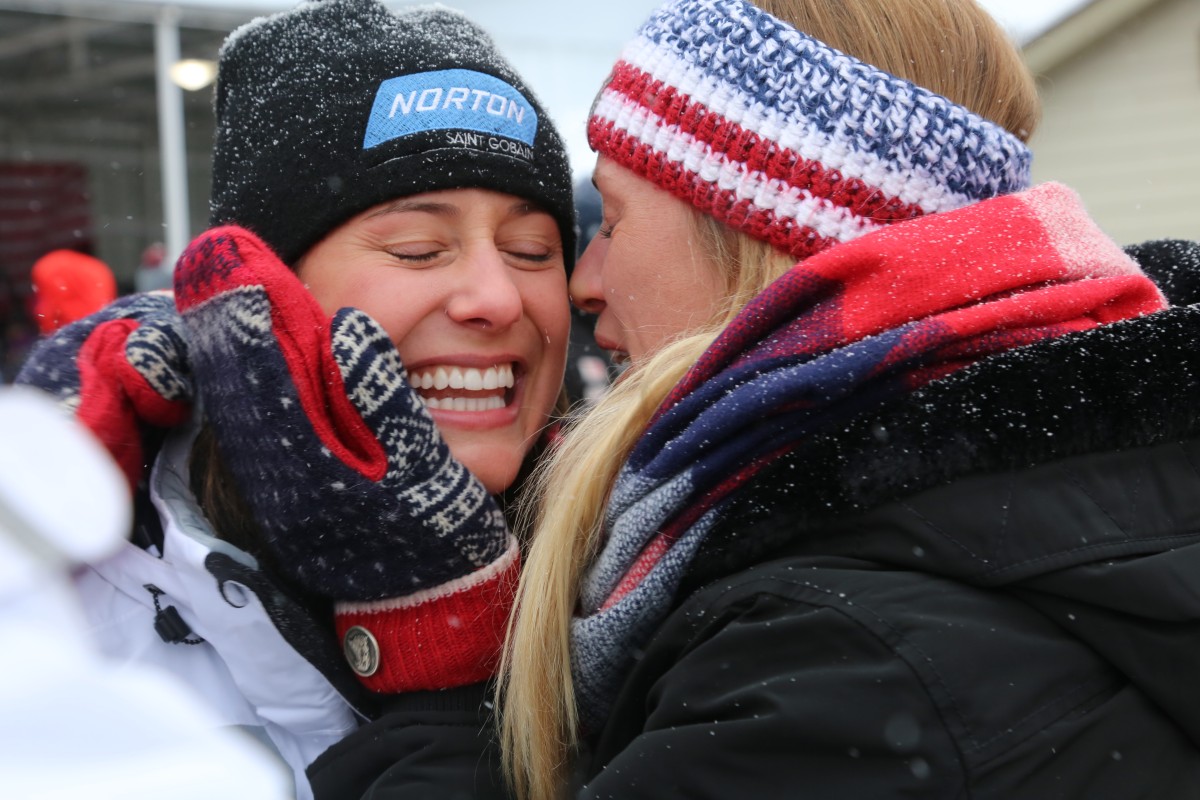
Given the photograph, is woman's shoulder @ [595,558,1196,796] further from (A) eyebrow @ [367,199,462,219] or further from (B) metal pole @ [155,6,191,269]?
(B) metal pole @ [155,6,191,269]

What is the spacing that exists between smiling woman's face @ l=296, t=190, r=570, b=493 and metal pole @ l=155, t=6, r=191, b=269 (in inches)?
260

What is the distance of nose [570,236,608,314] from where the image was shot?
Result: 2049 mm

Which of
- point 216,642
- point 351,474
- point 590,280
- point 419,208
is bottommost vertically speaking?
point 216,642

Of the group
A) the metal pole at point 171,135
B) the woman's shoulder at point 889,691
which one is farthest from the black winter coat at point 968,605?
the metal pole at point 171,135

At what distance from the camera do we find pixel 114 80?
27.3 feet

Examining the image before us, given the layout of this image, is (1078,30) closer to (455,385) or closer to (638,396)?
(455,385)

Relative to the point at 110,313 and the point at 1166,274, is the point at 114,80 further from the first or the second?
the point at 1166,274

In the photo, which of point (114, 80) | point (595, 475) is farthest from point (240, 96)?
point (114, 80)

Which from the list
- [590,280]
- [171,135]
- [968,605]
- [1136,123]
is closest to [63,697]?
[968,605]

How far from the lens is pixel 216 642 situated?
1.63 m

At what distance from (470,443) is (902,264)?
3.24ft

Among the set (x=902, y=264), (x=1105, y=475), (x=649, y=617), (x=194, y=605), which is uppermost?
(x=902, y=264)

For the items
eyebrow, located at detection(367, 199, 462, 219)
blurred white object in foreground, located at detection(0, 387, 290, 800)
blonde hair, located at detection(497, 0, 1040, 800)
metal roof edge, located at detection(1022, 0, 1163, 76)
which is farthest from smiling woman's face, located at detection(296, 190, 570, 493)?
metal roof edge, located at detection(1022, 0, 1163, 76)

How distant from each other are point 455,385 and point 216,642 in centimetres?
65
